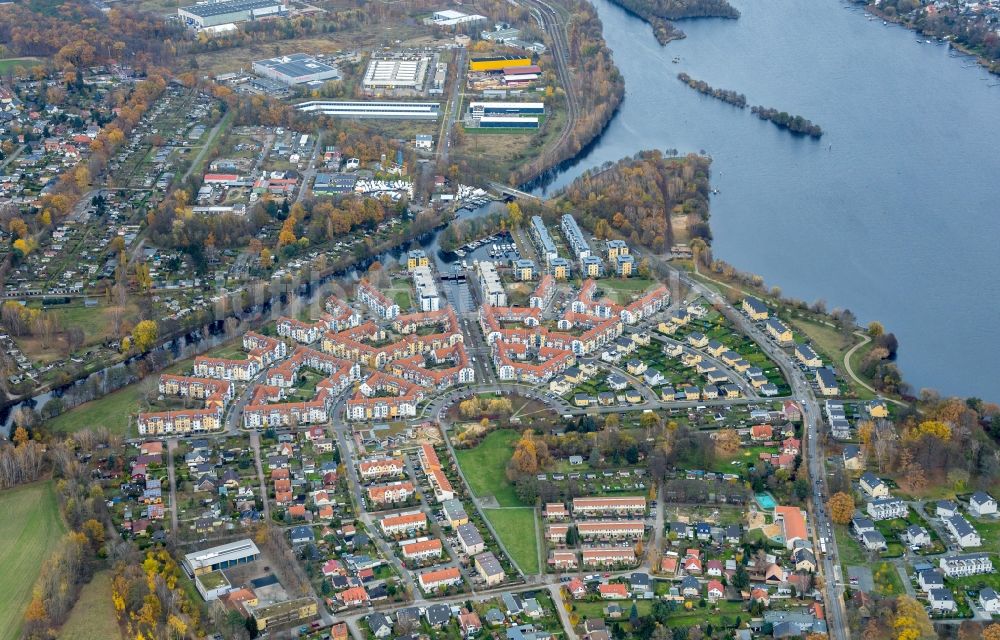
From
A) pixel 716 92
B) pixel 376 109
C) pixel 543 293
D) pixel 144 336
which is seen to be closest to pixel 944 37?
pixel 716 92

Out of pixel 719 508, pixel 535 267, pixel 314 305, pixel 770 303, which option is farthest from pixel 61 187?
pixel 719 508

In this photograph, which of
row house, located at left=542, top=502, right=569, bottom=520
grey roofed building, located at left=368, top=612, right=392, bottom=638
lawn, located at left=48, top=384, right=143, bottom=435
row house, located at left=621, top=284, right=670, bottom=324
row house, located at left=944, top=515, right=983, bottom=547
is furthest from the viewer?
row house, located at left=621, top=284, right=670, bottom=324

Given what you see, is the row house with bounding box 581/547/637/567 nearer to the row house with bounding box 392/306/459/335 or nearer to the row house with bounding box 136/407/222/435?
the row house with bounding box 136/407/222/435

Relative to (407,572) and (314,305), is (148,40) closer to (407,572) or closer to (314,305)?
(314,305)

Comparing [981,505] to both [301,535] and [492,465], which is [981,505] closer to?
[492,465]

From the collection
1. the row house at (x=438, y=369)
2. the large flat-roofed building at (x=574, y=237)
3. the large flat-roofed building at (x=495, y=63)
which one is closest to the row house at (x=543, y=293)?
the large flat-roofed building at (x=574, y=237)

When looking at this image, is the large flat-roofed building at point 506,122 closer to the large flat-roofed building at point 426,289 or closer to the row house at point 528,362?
the large flat-roofed building at point 426,289

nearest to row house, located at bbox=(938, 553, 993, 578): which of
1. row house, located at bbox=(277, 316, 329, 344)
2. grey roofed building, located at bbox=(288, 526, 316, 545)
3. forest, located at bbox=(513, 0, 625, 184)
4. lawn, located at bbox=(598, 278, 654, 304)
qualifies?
grey roofed building, located at bbox=(288, 526, 316, 545)
